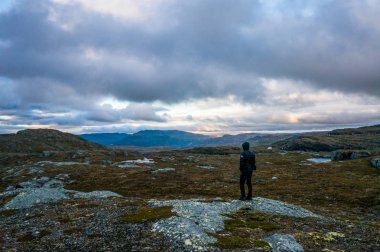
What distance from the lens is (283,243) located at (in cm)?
2133

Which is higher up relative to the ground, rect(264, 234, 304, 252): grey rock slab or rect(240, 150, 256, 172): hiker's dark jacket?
rect(240, 150, 256, 172): hiker's dark jacket

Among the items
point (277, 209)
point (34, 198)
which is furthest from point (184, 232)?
point (34, 198)

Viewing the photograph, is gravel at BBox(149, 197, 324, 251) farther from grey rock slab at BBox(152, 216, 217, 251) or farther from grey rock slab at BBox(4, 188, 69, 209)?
grey rock slab at BBox(4, 188, 69, 209)

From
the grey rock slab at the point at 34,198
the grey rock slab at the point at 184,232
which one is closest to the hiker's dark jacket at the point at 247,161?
the grey rock slab at the point at 184,232

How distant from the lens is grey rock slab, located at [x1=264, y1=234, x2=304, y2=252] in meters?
20.5

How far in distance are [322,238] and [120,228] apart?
55.9 feet

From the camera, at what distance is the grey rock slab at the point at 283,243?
20.5 meters

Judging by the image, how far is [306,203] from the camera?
50.3 metres

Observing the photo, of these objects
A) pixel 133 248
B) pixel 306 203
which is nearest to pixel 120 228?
pixel 133 248

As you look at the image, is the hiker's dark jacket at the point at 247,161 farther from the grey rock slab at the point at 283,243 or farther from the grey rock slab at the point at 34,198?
the grey rock slab at the point at 34,198

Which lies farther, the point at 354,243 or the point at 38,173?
the point at 38,173

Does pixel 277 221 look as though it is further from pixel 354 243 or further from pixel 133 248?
pixel 133 248

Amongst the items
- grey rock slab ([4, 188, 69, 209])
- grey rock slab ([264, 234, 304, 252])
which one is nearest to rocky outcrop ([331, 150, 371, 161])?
grey rock slab ([4, 188, 69, 209])

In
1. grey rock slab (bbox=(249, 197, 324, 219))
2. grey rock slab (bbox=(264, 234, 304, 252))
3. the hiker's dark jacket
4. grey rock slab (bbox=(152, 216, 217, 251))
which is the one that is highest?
the hiker's dark jacket
